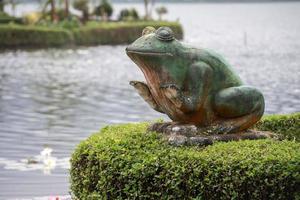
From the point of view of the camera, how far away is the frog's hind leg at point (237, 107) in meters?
7.35

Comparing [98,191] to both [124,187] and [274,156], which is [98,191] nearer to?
[124,187]

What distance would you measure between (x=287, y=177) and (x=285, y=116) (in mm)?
2464

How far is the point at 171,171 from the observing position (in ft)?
21.0

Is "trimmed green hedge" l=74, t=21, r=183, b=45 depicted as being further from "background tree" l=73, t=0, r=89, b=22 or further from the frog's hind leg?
the frog's hind leg

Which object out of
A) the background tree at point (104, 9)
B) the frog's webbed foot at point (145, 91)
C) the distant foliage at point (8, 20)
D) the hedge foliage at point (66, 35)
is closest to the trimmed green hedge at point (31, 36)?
the hedge foliage at point (66, 35)

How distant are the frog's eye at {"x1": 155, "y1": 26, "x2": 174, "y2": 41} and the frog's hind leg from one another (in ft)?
2.29

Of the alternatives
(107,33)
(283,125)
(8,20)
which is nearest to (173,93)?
(283,125)

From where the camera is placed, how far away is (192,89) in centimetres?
725

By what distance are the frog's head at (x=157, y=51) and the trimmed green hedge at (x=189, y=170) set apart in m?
0.71

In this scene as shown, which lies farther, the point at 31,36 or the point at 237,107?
the point at 31,36

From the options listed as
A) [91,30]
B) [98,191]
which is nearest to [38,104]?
[98,191]

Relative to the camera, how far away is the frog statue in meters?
7.23

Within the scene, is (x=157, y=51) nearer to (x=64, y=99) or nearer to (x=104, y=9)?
(x=64, y=99)

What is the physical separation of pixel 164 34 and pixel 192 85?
0.53 meters
